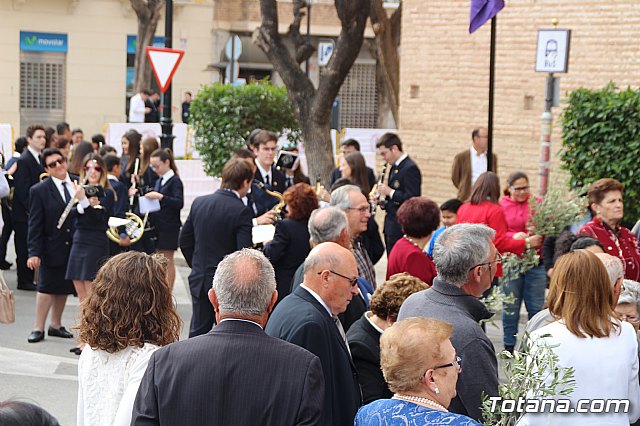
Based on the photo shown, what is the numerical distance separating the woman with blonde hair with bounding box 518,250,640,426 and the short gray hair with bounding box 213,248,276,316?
118 cm

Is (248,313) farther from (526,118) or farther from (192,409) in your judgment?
(526,118)

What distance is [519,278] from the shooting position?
10898 millimetres

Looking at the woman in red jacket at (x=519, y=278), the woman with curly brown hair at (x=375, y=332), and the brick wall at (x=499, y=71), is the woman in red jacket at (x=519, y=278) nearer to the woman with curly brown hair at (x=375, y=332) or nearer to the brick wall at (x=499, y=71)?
the woman with curly brown hair at (x=375, y=332)

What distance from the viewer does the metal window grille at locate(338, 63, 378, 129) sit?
147 feet

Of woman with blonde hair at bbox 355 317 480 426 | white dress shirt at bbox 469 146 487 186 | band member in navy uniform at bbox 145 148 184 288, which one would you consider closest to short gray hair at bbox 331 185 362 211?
woman with blonde hair at bbox 355 317 480 426

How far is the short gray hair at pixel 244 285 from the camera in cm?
443

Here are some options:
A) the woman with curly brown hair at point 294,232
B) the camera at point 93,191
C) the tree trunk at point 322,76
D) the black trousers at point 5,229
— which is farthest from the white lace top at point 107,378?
the tree trunk at point 322,76

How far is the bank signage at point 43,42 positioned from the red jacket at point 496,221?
30.9 metres

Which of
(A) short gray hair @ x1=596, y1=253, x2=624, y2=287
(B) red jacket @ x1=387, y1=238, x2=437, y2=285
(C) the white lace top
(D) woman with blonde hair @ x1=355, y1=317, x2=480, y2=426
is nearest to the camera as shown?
(D) woman with blonde hair @ x1=355, y1=317, x2=480, y2=426

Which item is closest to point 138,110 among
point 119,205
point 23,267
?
point 23,267

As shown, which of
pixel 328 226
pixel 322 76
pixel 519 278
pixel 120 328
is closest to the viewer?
pixel 120 328

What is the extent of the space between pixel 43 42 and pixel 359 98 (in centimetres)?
1272

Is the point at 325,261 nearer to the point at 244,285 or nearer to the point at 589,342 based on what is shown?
the point at 244,285

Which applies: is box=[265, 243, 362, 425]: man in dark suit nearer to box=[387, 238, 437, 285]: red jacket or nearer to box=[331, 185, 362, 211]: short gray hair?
box=[387, 238, 437, 285]: red jacket
